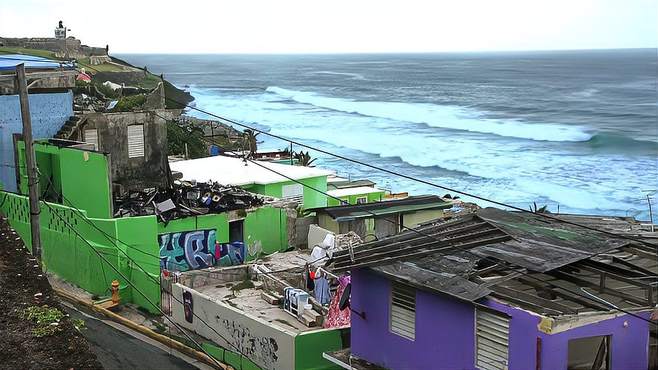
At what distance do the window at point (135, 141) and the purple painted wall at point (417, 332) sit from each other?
1433 centimetres

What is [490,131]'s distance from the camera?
79.0 metres

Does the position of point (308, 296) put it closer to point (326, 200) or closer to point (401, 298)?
point (401, 298)

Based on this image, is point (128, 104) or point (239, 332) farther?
point (128, 104)

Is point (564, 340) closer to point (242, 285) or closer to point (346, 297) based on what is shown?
point (346, 297)

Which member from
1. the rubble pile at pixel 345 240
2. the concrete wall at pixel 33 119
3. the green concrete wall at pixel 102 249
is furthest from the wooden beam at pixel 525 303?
the concrete wall at pixel 33 119

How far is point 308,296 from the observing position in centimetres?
1941

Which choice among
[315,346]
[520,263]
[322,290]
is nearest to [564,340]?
[520,263]

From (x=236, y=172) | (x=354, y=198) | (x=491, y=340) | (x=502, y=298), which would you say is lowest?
(x=354, y=198)

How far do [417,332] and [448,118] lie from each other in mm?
78748

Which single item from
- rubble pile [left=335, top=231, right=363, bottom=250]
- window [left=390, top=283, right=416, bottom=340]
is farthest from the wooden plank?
rubble pile [left=335, top=231, right=363, bottom=250]

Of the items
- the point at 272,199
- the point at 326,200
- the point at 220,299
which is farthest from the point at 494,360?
the point at 326,200

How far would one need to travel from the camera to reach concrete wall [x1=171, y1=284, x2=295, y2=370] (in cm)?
1706

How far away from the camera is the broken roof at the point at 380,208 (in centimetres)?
2553

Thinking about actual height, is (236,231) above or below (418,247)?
below
